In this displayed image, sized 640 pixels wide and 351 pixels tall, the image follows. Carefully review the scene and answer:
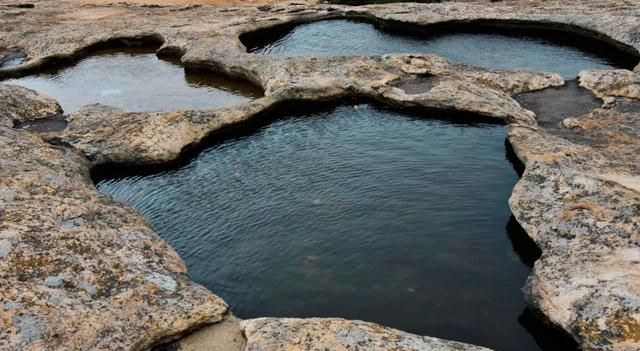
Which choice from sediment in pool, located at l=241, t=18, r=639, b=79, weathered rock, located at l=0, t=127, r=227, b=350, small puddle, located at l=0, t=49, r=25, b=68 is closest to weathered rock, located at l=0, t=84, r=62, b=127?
weathered rock, located at l=0, t=127, r=227, b=350

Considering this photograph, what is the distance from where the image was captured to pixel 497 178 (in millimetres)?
20766

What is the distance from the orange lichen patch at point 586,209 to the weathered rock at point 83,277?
9829mm

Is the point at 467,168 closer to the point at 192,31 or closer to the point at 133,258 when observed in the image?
the point at 133,258

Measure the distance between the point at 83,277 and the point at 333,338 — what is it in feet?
21.4

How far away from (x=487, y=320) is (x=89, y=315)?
379 inches

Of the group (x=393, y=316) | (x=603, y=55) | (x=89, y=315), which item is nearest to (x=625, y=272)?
(x=393, y=316)

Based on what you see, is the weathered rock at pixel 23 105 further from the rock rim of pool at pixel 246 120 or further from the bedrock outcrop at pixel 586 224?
the bedrock outcrop at pixel 586 224

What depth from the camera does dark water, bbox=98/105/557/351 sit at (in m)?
15.3

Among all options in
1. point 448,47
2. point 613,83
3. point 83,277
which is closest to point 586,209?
point 613,83

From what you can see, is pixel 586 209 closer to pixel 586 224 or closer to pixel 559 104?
pixel 586 224

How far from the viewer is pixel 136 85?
1380 inches

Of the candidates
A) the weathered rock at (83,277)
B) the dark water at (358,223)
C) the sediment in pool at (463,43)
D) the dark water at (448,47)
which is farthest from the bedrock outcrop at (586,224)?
the sediment in pool at (463,43)

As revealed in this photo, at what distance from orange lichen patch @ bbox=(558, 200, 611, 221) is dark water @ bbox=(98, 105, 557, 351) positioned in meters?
1.64

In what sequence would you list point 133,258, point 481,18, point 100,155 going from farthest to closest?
point 481,18, point 100,155, point 133,258
